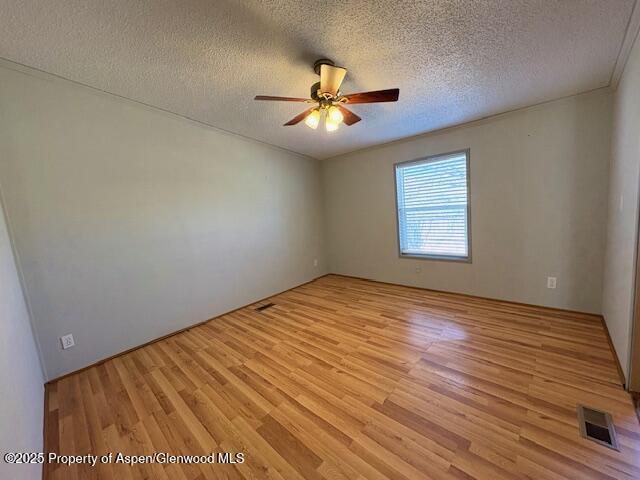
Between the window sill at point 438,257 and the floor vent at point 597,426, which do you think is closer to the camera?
the floor vent at point 597,426

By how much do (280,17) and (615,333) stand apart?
11.0 feet

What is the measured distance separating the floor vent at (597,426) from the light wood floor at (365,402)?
41 millimetres

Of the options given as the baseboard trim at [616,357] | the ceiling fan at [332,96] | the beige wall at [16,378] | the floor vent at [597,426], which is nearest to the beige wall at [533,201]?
the baseboard trim at [616,357]

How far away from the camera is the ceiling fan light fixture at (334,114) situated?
1.97m

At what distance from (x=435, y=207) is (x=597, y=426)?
2634mm

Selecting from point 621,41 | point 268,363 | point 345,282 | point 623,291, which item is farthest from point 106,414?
point 621,41

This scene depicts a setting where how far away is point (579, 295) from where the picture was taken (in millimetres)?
2523

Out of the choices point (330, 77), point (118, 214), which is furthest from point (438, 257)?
point (118, 214)

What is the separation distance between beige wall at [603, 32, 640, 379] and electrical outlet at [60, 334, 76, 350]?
4175 millimetres

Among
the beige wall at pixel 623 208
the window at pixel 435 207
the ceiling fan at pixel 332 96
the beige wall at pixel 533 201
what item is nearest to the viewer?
the beige wall at pixel 623 208

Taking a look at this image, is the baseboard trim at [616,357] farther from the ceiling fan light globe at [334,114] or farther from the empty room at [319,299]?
the ceiling fan light globe at [334,114]

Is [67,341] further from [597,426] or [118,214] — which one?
[597,426]

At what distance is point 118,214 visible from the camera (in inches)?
88.2

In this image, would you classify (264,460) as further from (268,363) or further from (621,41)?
(621,41)
